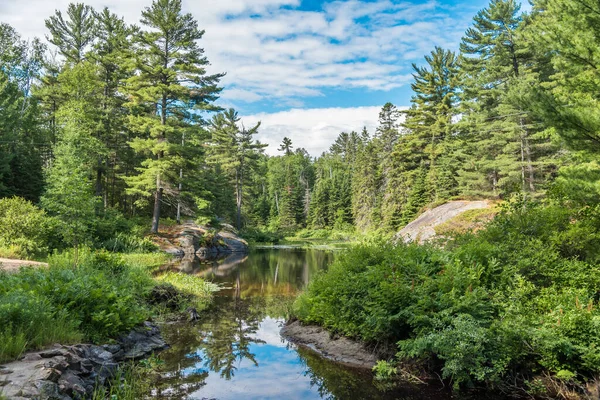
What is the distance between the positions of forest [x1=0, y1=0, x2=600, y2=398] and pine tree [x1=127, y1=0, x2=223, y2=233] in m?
0.14

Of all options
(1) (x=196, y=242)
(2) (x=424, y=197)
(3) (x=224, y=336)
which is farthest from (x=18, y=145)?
(2) (x=424, y=197)

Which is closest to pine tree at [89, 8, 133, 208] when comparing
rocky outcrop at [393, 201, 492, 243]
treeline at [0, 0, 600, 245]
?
treeline at [0, 0, 600, 245]

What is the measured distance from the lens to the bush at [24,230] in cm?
1588

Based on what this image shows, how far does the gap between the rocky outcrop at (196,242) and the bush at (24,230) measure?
879 centimetres

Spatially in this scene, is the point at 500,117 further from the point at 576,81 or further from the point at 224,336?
the point at 224,336

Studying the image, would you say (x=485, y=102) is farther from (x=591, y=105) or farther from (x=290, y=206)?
(x=290, y=206)

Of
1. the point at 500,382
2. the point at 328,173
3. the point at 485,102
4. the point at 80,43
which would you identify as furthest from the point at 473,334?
the point at 328,173

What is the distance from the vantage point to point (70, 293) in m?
7.35

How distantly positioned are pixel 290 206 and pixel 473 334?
217 feet

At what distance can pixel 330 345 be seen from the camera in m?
8.91

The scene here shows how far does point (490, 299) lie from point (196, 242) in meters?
25.5

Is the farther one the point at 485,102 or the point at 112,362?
the point at 485,102

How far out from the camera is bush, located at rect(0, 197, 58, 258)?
15.9m

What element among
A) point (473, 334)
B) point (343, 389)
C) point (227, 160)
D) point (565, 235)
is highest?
point (227, 160)
